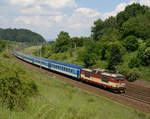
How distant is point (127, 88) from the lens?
3194 cm

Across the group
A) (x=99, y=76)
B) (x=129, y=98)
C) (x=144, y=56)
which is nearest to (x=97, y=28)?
(x=144, y=56)

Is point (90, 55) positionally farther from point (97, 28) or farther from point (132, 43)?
point (97, 28)

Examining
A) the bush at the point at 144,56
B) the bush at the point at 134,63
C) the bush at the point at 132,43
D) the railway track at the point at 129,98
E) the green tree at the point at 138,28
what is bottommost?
the railway track at the point at 129,98

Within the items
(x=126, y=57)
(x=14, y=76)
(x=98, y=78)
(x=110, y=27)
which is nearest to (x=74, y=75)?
(x=98, y=78)

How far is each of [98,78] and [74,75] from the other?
28.9 ft

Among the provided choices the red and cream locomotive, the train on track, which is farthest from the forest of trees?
the red and cream locomotive

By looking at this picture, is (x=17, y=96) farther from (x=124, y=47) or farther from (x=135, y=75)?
(x=124, y=47)

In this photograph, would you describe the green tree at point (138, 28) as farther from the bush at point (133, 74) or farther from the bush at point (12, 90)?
the bush at point (12, 90)

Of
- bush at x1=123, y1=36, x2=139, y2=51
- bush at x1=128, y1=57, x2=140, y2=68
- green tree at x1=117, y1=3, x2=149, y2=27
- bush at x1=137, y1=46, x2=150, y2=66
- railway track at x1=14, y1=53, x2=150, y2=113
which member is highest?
green tree at x1=117, y1=3, x2=149, y2=27

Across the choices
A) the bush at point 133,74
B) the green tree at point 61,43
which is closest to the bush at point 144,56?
the bush at point 133,74

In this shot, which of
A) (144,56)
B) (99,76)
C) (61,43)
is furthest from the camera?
(61,43)

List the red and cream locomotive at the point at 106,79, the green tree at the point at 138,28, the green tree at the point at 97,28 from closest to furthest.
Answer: the red and cream locomotive at the point at 106,79
the green tree at the point at 138,28
the green tree at the point at 97,28

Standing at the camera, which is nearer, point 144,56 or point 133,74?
point 133,74

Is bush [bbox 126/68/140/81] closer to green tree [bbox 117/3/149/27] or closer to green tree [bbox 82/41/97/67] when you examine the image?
green tree [bbox 82/41/97/67]
